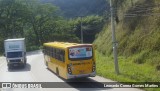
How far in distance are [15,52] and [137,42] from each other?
45.8 feet

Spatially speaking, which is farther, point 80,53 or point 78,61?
point 80,53

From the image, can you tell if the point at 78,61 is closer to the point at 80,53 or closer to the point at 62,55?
the point at 80,53

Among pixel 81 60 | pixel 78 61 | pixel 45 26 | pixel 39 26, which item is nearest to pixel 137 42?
pixel 81 60

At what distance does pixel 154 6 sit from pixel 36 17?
202 ft

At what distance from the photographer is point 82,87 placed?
2264 cm

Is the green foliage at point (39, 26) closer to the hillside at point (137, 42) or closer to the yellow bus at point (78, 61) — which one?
the hillside at point (137, 42)

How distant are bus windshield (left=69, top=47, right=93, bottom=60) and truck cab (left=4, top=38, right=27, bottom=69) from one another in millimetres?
15404

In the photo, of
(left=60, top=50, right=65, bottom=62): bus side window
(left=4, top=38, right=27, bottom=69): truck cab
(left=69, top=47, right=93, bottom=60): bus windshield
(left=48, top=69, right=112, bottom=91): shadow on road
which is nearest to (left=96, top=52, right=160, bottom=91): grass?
(left=48, top=69, right=112, bottom=91): shadow on road

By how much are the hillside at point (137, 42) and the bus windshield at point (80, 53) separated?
2755mm

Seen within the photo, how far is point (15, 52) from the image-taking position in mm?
38062

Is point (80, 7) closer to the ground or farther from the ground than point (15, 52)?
farther from the ground

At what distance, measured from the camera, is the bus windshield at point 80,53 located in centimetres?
2401

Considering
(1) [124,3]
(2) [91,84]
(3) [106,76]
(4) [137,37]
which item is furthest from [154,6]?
(2) [91,84]

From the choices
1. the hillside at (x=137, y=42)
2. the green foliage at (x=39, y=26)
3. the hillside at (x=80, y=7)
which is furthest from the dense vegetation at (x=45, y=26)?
the hillside at (x=137, y=42)
